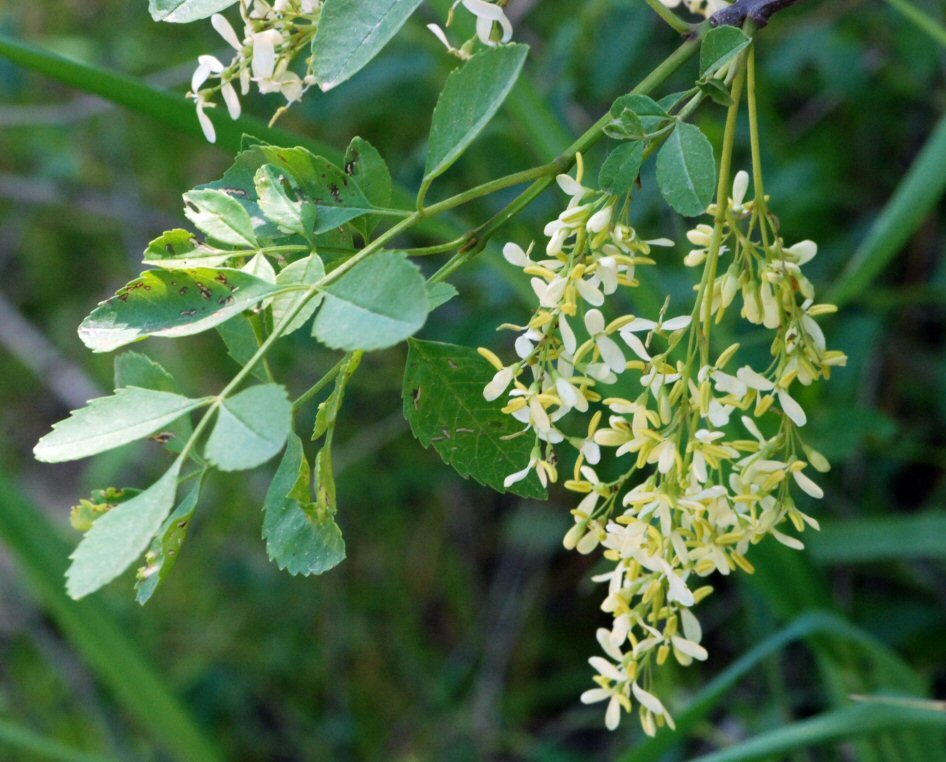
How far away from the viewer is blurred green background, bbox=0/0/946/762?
1222mm

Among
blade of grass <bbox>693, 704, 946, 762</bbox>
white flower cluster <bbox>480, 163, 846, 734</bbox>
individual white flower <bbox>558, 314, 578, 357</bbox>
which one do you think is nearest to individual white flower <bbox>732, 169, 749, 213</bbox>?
white flower cluster <bbox>480, 163, 846, 734</bbox>

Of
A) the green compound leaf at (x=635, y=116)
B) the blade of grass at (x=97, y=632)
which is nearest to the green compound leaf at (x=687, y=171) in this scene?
the green compound leaf at (x=635, y=116)

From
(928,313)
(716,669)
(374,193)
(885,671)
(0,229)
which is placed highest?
(374,193)

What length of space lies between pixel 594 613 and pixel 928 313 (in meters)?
0.68

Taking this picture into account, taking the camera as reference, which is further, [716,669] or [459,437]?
[716,669]

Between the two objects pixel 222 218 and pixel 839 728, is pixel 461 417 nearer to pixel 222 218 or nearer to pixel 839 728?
pixel 222 218

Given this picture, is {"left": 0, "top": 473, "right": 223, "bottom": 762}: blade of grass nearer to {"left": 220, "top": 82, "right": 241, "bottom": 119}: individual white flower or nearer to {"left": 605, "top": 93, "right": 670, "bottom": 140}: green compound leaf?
{"left": 220, "top": 82, "right": 241, "bottom": 119}: individual white flower

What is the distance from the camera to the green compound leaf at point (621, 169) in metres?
0.43

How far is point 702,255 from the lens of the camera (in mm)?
471

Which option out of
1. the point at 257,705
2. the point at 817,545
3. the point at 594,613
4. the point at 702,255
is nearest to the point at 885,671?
the point at 817,545

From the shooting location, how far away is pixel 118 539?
362 mm

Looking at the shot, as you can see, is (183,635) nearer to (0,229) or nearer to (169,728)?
(169,728)

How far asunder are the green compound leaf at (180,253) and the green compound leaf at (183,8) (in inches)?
3.9

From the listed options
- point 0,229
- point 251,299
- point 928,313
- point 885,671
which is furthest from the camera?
point 0,229
